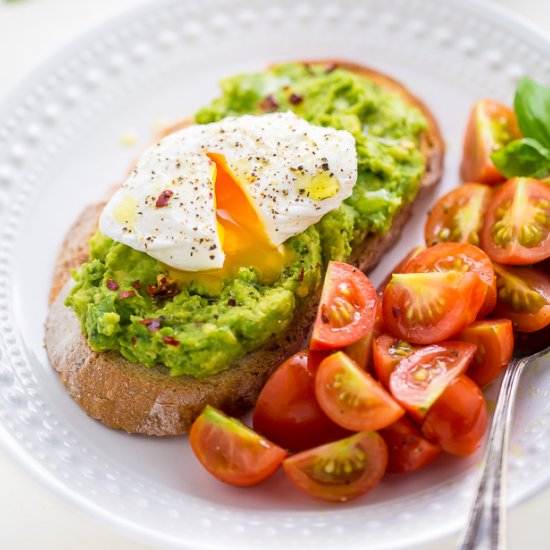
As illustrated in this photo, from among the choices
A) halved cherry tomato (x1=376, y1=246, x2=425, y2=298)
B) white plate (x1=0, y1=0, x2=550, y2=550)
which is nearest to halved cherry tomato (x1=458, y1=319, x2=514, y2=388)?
white plate (x1=0, y1=0, x2=550, y2=550)

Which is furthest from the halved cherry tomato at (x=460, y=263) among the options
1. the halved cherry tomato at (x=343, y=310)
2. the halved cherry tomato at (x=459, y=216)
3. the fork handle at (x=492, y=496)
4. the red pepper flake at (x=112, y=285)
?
the red pepper flake at (x=112, y=285)

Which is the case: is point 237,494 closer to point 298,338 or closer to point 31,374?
point 298,338

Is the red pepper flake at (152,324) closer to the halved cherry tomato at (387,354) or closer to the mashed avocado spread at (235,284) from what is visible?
the mashed avocado spread at (235,284)

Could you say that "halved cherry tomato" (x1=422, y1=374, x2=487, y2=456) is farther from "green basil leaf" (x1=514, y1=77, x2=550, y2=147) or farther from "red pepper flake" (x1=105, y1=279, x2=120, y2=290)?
"green basil leaf" (x1=514, y1=77, x2=550, y2=147)

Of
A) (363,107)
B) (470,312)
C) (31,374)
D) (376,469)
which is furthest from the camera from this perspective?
(363,107)

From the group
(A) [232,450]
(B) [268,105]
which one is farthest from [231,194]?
(A) [232,450]

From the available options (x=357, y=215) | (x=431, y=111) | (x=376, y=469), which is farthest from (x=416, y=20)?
(x=376, y=469)
